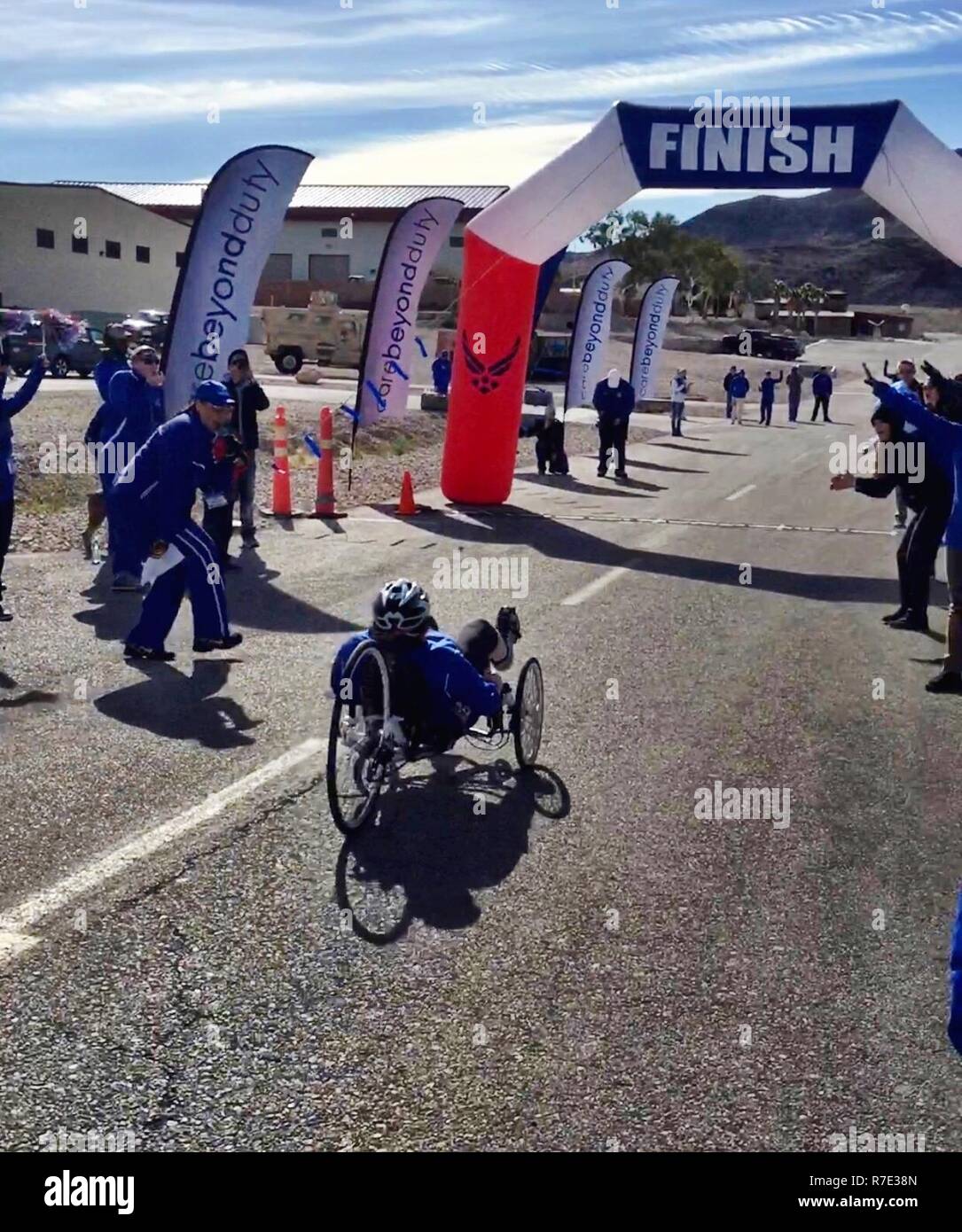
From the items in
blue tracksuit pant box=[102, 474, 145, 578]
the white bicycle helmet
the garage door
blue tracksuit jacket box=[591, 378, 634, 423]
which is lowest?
blue tracksuit pant box=[102, 474, 145, 578]

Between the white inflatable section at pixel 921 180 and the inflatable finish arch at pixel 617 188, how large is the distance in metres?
0.01

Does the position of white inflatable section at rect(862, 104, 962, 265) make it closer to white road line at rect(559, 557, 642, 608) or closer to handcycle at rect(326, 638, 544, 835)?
white road line at rect(559, 557, 642, 608)

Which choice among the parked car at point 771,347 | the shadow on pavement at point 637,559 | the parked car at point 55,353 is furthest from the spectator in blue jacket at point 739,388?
the parked car at point 771,347

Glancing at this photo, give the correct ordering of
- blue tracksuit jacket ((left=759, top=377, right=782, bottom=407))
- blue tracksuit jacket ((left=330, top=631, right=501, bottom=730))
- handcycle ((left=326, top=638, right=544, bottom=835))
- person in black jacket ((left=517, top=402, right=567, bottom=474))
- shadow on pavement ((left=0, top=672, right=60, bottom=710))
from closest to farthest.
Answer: handcycle ((left=326, top=638, right=544, bottom=835)), blue tracksuit jacket ((left=330, top=631, right=501, bottom=730)), shadow on pavement ((left=0, top=672, right=60, bottom=710)), person in black jacket ((left=517, top=402, right=567, bottom=474)), blue tracksuit jacket ((left=759, top=377, right=782, bottom=407))

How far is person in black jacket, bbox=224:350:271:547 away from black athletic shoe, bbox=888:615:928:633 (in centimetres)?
630

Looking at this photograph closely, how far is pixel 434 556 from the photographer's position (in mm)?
14984

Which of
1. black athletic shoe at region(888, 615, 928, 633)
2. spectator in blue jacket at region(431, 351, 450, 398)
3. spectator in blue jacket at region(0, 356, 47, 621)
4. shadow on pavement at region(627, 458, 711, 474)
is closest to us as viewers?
spectator in blue jacket at region(0, 356, 47, 621)

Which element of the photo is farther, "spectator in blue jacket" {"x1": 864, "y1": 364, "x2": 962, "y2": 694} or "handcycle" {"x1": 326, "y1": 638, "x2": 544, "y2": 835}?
"spectator in blue jacket" {"x1": 864, "y1": 364, "x2": 962, "y2": 694}

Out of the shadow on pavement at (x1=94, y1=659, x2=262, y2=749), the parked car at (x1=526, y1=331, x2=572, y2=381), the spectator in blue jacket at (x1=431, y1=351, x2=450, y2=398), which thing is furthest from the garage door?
the shadow on pavement at (x1=94, y1=659, x2=262, y2=749)

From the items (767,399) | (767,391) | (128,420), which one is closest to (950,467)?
(128,420)

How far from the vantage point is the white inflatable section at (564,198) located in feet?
56.1

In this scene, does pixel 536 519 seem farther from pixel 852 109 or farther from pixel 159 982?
pixel 159 982

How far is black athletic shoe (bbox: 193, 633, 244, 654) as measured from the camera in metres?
10.0

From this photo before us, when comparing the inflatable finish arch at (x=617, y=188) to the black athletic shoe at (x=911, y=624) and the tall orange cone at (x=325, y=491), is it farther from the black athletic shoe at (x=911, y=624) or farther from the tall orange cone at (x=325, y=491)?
the black athletic shoe at (x=911, y=624)
